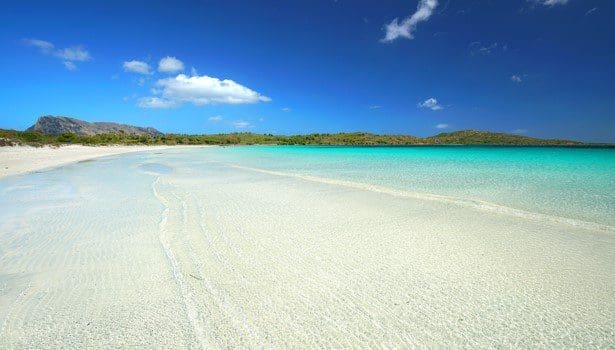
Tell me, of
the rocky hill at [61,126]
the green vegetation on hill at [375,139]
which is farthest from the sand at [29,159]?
the rocky hill at [61,126]

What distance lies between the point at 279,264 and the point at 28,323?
7.72 feet

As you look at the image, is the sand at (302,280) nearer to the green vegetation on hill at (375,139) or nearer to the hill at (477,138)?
the green vegetation on hill at (375,139)

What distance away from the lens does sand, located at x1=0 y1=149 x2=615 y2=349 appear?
7.97 feet

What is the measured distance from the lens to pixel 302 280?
3361mm

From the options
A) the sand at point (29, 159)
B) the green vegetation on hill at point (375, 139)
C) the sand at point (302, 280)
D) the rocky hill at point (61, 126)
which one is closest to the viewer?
the sand at point (302, 280)

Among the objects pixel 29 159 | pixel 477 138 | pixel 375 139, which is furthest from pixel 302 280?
pixel 477 138

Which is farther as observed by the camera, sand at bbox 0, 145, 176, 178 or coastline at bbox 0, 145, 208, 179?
sand at bbox 0, 145, 176, 178

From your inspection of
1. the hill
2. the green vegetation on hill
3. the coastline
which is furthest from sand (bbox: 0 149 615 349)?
the hill

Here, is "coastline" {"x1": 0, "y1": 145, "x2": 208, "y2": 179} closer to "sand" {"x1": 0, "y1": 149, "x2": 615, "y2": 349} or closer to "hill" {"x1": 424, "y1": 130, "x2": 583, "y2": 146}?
"sand" {"x1": 0, "y1": 149, "x2": 615, "y2": 349}

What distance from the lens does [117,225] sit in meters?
5.54

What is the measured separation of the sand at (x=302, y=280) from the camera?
2.43m

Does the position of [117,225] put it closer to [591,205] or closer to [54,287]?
[54,287]

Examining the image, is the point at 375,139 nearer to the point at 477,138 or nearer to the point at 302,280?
the point at 477,138

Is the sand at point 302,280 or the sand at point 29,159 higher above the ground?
the sand at point 302,280
